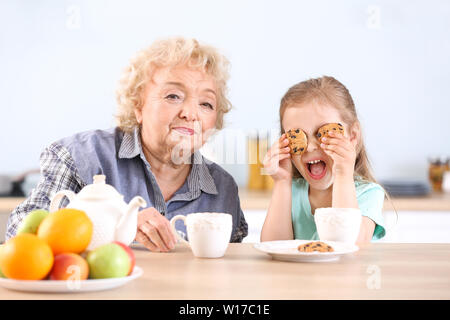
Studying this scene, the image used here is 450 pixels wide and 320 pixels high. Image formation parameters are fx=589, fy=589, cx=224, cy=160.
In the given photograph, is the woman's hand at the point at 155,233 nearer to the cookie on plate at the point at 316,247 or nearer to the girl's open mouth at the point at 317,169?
the cookie on plate at the point at 316,247

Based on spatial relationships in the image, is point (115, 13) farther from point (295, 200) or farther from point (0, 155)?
point (295, 200)

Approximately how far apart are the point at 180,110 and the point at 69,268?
101cm

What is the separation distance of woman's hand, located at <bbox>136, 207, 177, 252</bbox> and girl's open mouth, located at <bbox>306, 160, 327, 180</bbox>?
624 mm

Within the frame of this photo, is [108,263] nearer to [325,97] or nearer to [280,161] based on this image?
[280,161]

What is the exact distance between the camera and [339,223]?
4.22 ft

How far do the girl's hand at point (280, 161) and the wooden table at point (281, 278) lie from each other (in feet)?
1.64

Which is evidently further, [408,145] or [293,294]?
[408,145]

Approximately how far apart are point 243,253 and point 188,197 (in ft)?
2.00

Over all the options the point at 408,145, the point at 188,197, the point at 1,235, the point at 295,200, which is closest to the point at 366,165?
the point at 295,200

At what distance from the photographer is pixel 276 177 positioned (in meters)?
1.78

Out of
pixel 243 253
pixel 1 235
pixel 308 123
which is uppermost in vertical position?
pixel 308 123

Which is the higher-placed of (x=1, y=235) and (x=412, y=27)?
(x=412, y=27)

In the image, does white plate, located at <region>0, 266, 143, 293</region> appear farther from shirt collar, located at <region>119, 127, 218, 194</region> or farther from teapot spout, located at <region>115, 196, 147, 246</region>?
shirt collar, located at <region>119, 127, 218, 194</region>

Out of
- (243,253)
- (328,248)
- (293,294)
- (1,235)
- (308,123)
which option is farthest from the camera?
(1,235)
